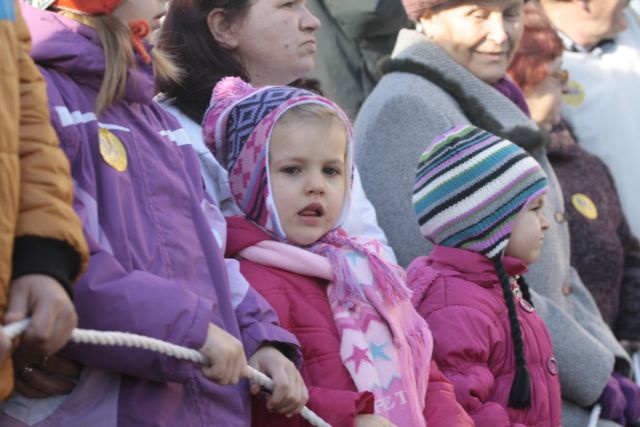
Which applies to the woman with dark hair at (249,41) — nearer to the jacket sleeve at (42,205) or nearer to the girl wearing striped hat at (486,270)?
the girl wearing striped hat at (486,270)

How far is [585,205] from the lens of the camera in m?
5.43

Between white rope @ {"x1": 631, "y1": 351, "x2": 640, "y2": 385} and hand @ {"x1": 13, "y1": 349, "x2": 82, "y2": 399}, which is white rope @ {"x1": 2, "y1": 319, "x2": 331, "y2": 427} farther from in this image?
Result: white rope @ {"x1": 631, "y1": 351, "x2": 640, "y2": 385}

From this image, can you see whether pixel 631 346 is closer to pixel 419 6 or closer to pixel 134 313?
pixel 419 6

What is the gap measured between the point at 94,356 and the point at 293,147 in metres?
0.98

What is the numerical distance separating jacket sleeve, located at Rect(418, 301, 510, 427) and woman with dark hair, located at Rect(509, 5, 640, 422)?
172 cm

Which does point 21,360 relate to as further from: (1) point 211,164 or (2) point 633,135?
(2) point 633,135

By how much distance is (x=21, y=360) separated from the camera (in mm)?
2449

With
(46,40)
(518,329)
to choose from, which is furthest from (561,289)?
(46,40)

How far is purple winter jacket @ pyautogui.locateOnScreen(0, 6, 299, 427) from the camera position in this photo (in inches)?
97.6

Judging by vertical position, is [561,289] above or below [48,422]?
below

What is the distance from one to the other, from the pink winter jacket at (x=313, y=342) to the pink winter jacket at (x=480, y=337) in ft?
0.85

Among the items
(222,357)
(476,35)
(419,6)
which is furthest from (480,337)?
(419,6)

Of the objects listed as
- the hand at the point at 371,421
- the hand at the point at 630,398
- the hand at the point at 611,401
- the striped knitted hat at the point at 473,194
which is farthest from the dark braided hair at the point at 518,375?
the hand at the point at 630,398

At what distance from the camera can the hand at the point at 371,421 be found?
117 inches
